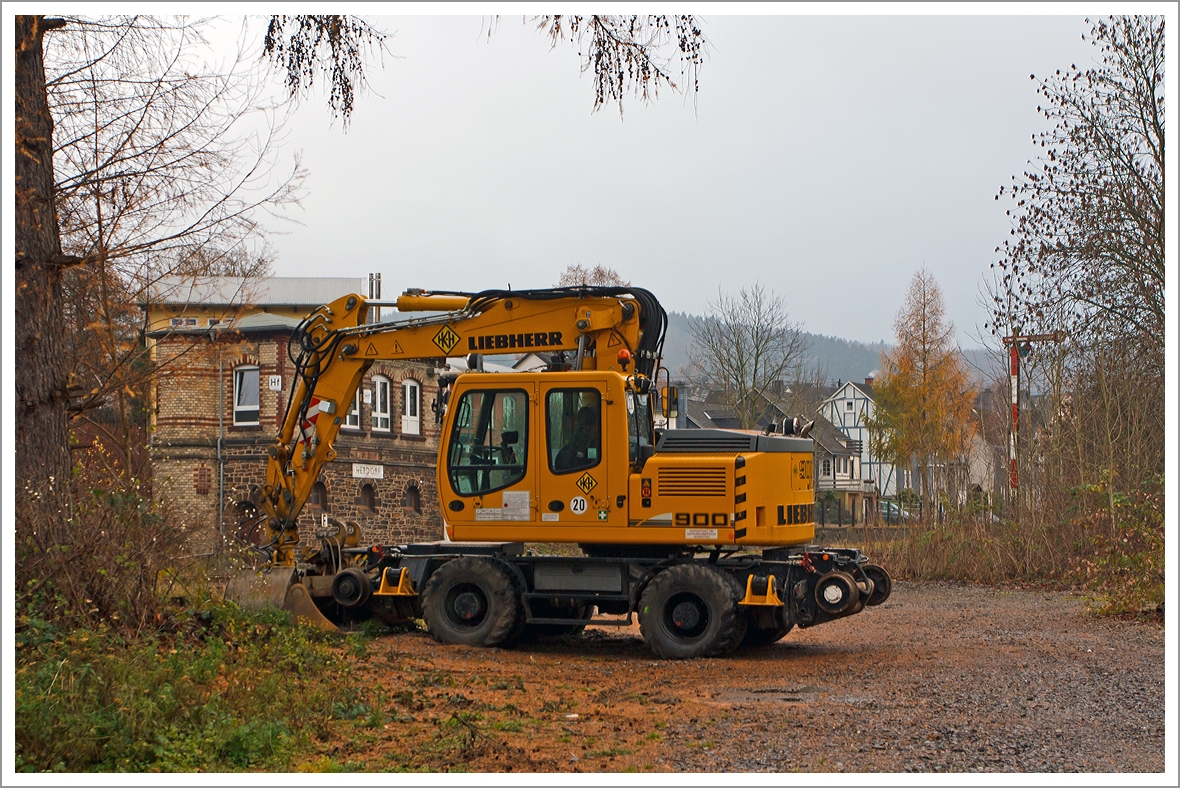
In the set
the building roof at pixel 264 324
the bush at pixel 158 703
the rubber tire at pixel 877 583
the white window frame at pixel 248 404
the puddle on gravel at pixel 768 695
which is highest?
the building roof at pixel 264 324

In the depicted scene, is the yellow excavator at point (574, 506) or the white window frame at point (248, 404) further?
the white window frame at point (248, 404)

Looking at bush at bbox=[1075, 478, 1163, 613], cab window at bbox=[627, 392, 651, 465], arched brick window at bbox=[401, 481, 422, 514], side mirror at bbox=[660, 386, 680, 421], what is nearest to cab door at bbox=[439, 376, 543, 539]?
cab window at bbox=[627, 392, 651, 465]

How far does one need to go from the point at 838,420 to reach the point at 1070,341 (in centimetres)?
6871

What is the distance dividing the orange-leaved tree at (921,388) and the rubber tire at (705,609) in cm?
3578

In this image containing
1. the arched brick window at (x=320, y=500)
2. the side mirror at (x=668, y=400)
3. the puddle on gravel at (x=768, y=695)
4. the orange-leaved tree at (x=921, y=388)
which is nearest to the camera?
the puddle on gravel at (x=768, y=695)

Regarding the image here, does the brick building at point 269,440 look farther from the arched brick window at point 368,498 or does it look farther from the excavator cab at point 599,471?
the excavator cab at point 599,471

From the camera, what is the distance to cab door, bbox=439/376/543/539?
1223cm

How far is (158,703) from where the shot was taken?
22.5 feet

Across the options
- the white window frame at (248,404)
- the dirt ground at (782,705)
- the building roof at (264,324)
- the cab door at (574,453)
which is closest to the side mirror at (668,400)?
the cab door at (574,453)

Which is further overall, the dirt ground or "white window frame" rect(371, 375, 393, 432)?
"white window frame" rect(371, 375, 393, 432)

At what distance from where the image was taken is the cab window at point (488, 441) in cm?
1227

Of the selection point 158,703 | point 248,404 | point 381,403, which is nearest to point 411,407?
point 381,403

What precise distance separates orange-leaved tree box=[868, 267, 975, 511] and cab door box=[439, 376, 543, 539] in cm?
3583

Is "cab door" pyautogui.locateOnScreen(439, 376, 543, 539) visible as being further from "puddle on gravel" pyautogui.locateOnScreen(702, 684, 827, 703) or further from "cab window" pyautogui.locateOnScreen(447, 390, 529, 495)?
"puddle on gravel" pyautogui.locateOnScreen(702, 684, 827, 703)
